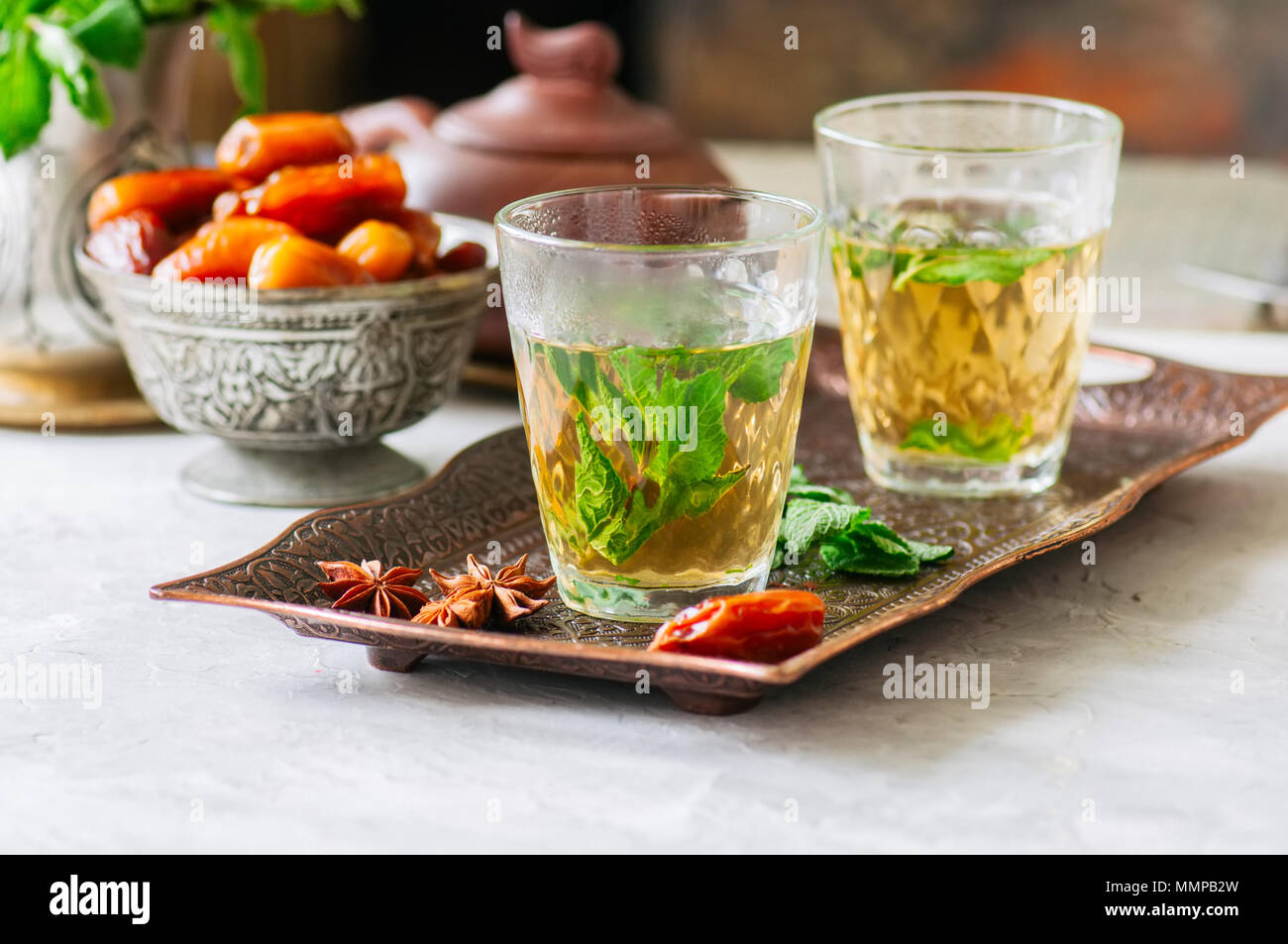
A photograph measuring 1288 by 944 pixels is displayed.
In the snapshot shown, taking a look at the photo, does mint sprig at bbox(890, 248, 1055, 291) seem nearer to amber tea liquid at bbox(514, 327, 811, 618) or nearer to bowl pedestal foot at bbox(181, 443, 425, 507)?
amber tea liquid at bbox(514, 327, 811, 618)

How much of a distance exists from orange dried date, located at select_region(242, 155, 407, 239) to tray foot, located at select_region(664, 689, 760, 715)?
18.2 inches

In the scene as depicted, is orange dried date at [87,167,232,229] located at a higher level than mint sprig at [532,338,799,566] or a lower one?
higher

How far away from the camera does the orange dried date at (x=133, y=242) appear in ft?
3.36

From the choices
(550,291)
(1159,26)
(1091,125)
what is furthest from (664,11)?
(550,291)

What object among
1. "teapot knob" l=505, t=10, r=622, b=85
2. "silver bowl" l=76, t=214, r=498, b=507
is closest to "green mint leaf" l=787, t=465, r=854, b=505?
"silver bowl" l=76, t=214, r=498, b=507

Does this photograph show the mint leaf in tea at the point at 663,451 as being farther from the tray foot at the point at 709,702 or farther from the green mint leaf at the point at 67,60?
the green mint leaf at the point at 67,60

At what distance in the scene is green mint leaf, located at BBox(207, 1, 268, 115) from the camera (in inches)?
46.8

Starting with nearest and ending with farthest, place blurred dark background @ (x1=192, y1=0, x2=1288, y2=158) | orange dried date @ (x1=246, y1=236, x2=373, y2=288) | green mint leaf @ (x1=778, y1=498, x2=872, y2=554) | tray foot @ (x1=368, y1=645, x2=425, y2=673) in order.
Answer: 1. tray foot @ (x1=368, y1=645, x2=425, y2=673)
2. green mint leaf @ (x1=778, y1=498, x2=872, y2=554)
3. orange dried date @ (x1=246, y1=236, x2=373, y2=288)
4. blurred dark background @ (x1=192, y1=0, x2=1288, y2=158)

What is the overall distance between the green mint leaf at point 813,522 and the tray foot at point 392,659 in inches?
8.7

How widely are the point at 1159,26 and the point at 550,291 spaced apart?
2873mm

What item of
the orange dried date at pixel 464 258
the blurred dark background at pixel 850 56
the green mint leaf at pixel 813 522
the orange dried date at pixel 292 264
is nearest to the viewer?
the green mint leaf at pixel 813 522

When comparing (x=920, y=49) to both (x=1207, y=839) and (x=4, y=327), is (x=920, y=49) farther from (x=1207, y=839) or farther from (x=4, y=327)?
(x=1207, y=839)

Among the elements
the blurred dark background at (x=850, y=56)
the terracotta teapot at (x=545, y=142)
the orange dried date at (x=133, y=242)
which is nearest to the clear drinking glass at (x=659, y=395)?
the orange dried date at (x=133, y=242)

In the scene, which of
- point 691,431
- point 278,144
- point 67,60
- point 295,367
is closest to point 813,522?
point 691,431
